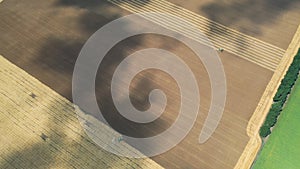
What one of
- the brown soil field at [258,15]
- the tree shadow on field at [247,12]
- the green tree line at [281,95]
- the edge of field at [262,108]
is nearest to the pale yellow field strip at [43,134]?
the edge of field at [262,108]

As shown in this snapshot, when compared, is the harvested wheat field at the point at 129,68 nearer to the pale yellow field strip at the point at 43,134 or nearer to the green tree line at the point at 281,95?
the pale yellow field strip at the point at 43,134

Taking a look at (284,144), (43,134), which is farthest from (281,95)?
(43,134)

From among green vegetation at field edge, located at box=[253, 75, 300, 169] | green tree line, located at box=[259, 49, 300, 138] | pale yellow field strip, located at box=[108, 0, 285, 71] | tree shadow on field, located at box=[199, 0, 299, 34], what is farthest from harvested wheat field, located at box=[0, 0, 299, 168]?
green vegetation at field edge, located at box=[253, 75, 300, 169]

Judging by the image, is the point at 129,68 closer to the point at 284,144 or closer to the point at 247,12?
the point at 247,12

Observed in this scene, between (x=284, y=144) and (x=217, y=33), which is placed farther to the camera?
(x=217, y=33)

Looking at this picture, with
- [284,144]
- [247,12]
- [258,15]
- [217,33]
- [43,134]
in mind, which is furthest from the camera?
[247,12]
